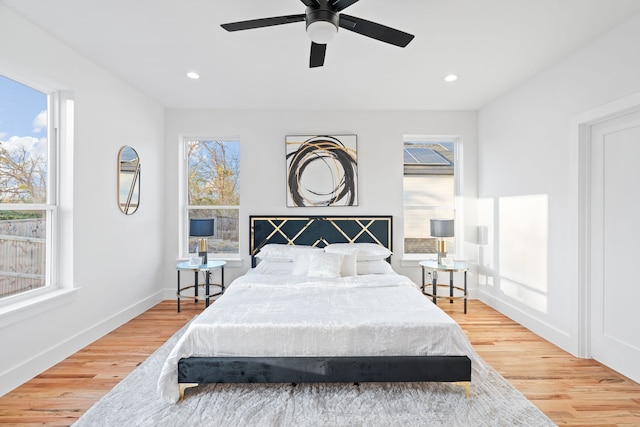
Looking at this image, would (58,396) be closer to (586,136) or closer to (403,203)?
(403,203)

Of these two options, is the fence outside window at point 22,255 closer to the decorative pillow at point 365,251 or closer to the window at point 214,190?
the window at point 214,190

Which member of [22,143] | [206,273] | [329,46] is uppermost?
[329,46]

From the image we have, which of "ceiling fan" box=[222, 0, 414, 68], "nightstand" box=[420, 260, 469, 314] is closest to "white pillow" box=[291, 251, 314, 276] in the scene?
"nightstand" box=[420, 260, 469, 314]

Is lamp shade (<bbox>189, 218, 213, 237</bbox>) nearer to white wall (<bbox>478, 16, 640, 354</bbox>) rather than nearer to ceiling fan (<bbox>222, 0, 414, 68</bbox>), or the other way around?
ceiling fan (<bbox>222, 0, 414, 68</bbox>)

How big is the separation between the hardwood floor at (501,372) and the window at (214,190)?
1341mm

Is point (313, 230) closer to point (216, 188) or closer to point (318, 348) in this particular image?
point (216, 188)

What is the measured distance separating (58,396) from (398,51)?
3775 millimetres

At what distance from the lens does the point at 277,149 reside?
4586 millimetres

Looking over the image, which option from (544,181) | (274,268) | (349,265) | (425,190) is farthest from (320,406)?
(425,190)

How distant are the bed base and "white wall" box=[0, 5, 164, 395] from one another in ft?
4.50

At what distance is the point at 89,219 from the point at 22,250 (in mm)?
618

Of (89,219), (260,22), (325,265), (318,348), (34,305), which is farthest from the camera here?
(325,265)

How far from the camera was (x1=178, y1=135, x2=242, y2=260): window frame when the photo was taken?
4641 mm

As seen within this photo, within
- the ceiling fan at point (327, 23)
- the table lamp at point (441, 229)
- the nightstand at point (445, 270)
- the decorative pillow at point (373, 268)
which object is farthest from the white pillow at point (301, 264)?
the ceiling fan at point (327, 23)
